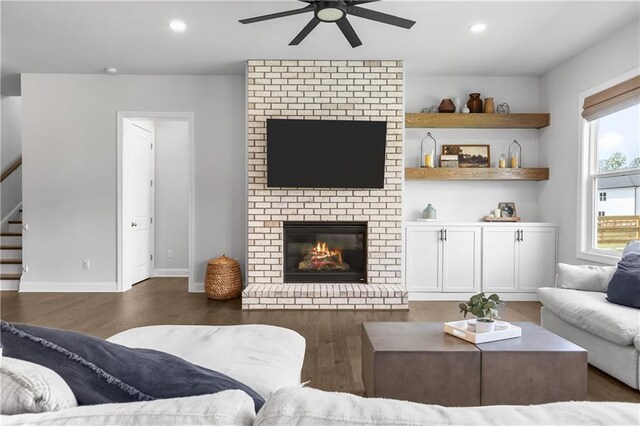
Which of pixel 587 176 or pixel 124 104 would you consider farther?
pixel 124 104

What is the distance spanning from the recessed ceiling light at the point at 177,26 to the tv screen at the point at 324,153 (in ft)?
4.05

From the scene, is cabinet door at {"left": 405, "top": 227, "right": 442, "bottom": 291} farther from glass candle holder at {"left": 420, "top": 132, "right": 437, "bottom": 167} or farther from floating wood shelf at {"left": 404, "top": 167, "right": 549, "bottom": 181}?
glass candle holder at {"left": 420, "top": 132, "right": 437, "bottom": 167}

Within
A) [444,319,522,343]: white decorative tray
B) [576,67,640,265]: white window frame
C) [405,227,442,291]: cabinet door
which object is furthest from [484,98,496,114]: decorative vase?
[444,319,522,343]: white decorative tray

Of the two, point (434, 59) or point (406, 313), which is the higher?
point (434, 59)

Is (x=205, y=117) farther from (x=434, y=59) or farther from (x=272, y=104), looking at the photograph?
(x=434, y=59)

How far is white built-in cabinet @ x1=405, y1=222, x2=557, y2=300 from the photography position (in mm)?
4699

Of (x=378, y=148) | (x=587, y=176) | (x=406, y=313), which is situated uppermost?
(x=378, y=148)

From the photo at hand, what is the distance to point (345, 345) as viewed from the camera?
3186mm

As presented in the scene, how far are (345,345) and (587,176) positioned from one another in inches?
126

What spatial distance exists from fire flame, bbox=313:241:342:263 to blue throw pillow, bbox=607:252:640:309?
8.88ft

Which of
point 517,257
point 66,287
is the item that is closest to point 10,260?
point 66,287

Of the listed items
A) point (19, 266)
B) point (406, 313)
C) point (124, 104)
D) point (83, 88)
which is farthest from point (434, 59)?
point (19, 266)

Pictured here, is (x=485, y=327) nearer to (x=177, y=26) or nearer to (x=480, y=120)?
(x=480, y=120)

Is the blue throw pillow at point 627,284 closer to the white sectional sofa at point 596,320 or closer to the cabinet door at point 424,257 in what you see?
the white sectional sofa at point 596,320
